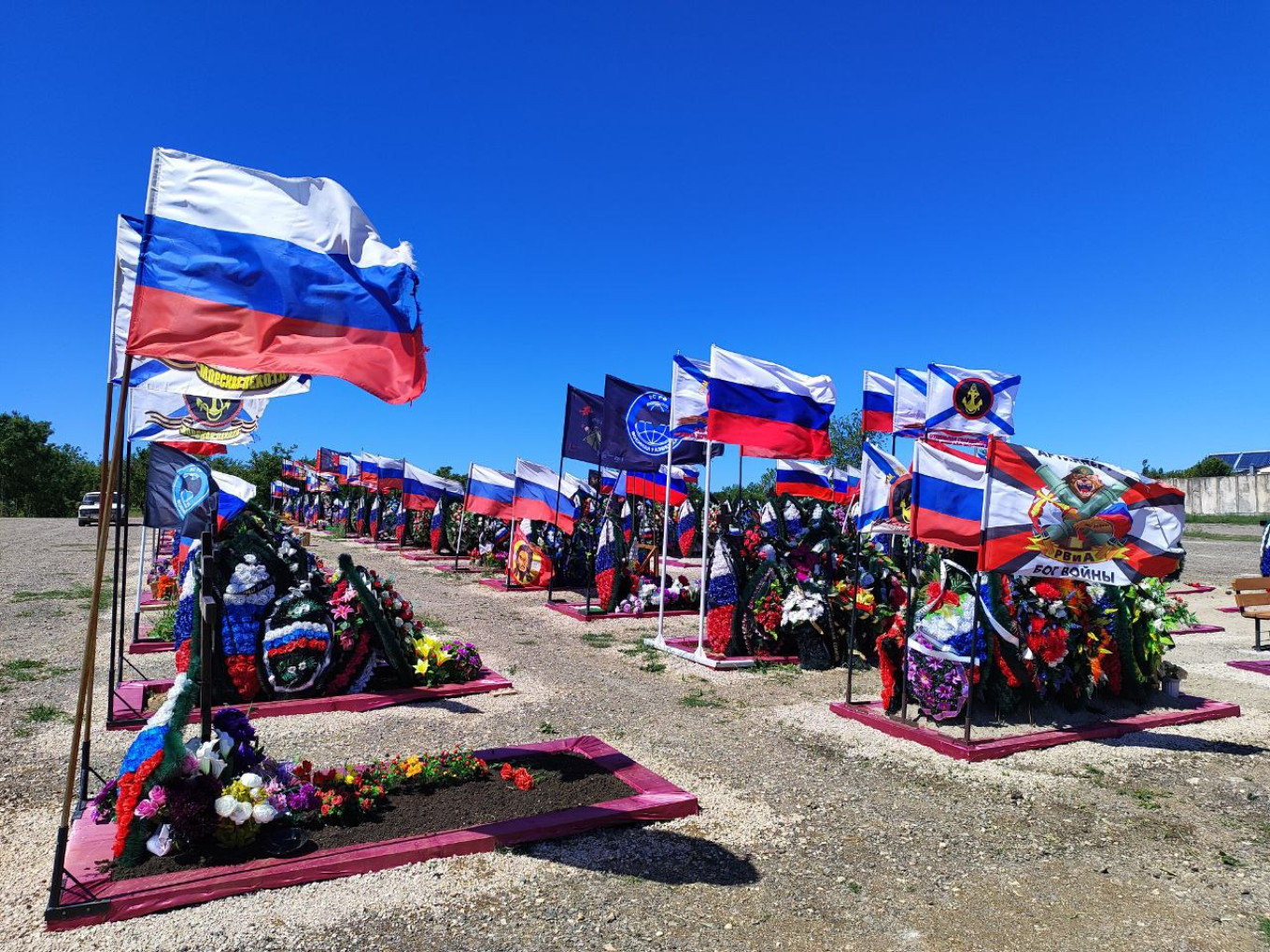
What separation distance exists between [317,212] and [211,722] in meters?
3.11

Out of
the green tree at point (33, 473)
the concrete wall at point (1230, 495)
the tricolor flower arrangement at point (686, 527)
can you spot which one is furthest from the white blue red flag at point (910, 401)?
the green tree at point (33, 473)

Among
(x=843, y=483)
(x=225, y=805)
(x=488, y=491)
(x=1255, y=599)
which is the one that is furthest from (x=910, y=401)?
(x=843, y=483)

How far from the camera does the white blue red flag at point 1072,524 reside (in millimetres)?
6688

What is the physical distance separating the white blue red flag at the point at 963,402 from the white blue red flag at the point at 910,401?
61 cm

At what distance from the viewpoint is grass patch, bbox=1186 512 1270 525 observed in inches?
1798

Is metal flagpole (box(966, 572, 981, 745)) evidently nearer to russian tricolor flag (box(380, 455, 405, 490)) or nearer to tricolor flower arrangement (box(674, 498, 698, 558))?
tricolor flower arrangement (box(674, 498, 698, 558))

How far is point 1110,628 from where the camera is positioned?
8.48 meters

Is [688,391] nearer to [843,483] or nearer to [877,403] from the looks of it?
[877,403]

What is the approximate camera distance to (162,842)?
4324 millimetres

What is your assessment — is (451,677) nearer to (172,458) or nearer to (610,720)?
(610,720)

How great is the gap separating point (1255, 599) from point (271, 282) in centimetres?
1449

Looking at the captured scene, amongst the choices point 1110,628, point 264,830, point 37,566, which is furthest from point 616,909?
point 37,566

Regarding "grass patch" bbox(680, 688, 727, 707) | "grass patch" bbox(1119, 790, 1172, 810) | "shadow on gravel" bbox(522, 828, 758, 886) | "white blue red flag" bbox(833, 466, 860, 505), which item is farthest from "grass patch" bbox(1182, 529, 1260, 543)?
"shadow on gravel" bbox(522, 828, 758, 886)

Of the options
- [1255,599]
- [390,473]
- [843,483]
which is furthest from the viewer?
[390,473]
